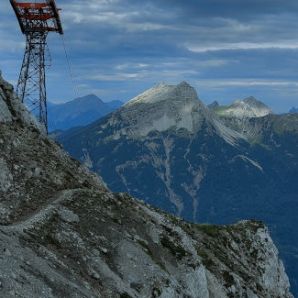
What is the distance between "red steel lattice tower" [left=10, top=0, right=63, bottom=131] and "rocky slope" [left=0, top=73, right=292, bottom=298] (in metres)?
9.45

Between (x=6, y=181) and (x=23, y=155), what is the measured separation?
5422mm

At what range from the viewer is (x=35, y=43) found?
243 feet

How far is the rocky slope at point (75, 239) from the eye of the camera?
3822 centimetres

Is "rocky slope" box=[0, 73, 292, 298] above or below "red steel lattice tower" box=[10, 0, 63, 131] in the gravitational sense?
below

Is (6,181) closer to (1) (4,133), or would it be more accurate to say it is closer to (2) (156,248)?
(1) (4,133)

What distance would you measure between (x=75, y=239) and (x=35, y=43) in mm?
36968

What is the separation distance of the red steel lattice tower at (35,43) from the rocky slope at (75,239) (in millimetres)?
9452

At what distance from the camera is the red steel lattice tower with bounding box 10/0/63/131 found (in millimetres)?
71875

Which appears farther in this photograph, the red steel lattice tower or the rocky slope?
the red steel lattice tower

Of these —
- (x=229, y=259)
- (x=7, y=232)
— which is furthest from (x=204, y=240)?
(x=7, y=232)

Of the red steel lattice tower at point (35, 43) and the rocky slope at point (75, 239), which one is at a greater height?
the red steel lattice tower at point (35, 43)

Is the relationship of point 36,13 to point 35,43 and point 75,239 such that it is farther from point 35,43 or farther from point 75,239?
point 75,239

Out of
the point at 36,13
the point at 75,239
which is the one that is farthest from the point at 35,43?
the point at 75,239

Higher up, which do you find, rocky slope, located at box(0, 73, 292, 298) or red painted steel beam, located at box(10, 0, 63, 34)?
red painted steel beam, located at box(10, 0, 63, 34)
